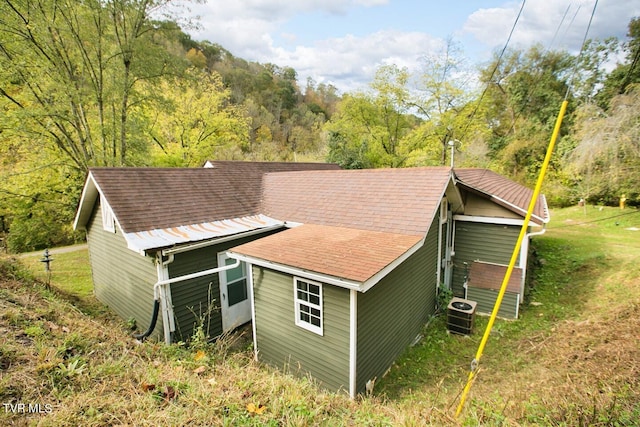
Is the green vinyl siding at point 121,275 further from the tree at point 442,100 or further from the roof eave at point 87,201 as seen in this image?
the tree at point 442,100

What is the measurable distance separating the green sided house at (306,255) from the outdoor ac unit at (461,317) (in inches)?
28.4

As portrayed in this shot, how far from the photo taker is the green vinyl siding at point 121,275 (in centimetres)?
701

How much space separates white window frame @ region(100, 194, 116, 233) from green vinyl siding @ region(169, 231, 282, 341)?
9.09 ft

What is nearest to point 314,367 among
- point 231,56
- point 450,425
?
point 450,425

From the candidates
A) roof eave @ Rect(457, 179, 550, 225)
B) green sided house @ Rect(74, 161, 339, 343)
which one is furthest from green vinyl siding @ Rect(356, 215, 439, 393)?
green sided house @ Rect(74, 161, 339, 343)

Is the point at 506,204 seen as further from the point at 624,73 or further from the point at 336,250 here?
the point at 624,73

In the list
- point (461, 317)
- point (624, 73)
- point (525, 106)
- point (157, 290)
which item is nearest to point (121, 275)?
A: point (157, 290)

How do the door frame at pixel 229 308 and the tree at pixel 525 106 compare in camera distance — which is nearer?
the door frame at pixel 229 308

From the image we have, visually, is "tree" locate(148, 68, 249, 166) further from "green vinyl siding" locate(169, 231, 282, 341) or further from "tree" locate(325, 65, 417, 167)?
"green vinyl siding" locate(169, 231, 282, 341)

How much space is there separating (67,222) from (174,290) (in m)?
16.5

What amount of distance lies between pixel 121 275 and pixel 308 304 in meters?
6.02

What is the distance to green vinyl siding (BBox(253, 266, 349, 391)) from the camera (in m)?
5.22

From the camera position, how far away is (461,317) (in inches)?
295

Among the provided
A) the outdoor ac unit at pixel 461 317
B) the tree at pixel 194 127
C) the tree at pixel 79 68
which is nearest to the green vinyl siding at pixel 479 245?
the outdoor ac unit at pixel 461 317
